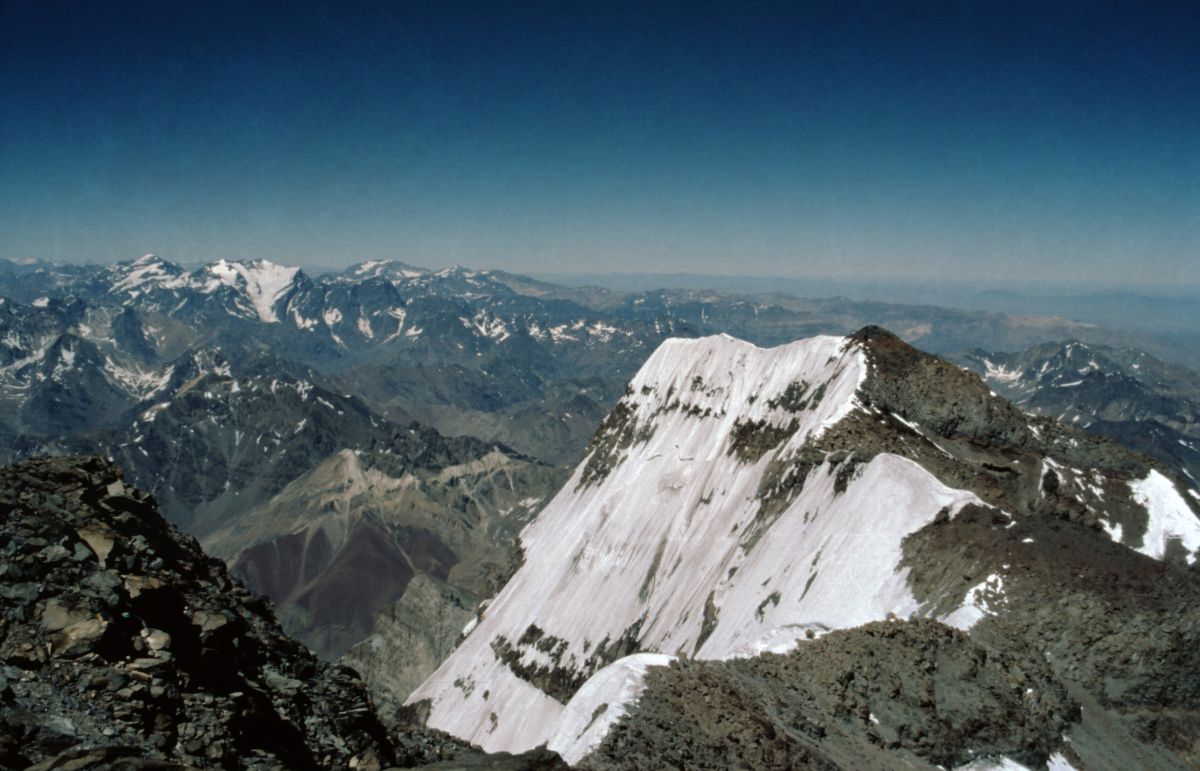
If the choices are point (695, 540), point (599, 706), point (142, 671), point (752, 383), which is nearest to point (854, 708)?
point (599, 706)

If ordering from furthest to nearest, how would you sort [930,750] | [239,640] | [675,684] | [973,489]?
[973,489] → [930,750] → [675,684] → [239,640]

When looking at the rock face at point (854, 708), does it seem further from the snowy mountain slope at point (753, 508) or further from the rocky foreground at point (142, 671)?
the rocky foreground at point (142, 671)

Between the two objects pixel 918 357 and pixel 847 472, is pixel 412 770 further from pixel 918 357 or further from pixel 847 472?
pixel 918 357

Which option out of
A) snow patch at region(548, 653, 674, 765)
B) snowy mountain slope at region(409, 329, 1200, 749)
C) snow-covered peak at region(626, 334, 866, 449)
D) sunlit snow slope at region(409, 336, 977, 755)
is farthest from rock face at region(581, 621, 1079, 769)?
snow-covered peak at region(626, 334, 866, 449)

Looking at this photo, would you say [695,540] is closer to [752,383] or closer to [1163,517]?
[752,383]

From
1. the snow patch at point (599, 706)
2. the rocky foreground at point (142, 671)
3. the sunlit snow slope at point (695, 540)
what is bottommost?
the sunlit snow slope at point (695, 540)

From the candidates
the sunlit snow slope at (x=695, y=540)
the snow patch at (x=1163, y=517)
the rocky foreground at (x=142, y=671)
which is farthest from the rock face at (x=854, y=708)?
the snow patch at (x=1163, y=517)

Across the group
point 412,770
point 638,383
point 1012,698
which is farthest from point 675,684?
point 638,383
